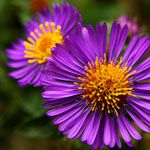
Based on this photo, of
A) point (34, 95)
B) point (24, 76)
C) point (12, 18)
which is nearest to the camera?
point (24, 76)

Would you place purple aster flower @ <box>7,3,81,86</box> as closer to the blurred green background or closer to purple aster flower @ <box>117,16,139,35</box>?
the blurred green background

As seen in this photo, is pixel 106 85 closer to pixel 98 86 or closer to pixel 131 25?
pixel 98 86

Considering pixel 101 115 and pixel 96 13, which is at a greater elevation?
pixel 96 13

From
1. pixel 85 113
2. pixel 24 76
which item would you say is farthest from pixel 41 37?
pixel 85 113

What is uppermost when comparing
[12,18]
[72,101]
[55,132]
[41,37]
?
[12,18]

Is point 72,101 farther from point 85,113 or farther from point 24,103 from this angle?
point 24,103

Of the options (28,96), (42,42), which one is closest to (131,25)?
(42,42)

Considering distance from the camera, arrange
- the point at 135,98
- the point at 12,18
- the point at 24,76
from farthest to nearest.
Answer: the point at 12,18 < the point at 24,76 < the point at 135,98

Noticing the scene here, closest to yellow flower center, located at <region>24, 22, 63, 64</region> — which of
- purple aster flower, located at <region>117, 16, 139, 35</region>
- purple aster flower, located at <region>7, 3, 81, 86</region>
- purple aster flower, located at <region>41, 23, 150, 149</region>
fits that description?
purple aster flower, located at <region>7, 3, 81, 86</region>
